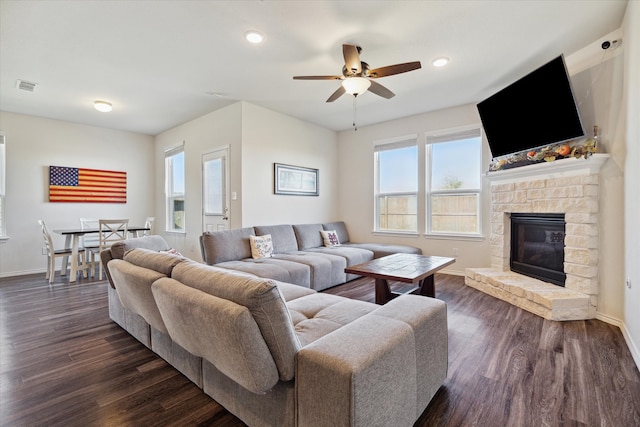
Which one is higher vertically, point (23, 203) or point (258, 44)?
point (258, 44)

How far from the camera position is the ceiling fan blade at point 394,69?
2.56 metres

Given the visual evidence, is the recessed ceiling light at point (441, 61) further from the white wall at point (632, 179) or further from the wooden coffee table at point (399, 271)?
the wooden coffee table at point (399, 271)

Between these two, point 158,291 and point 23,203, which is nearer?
point 158,291

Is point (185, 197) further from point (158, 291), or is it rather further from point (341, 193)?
point (158, 291)

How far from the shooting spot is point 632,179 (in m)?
2.35

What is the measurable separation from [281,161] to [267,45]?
7.25 ft

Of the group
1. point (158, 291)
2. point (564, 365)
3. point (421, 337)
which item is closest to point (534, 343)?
point (564, 365)

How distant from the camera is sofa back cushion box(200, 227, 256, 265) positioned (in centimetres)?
361

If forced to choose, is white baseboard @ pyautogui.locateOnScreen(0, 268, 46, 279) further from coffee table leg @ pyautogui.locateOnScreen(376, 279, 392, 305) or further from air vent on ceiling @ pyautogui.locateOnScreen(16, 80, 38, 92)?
coffee table leg @ pyautogui.locateOnScreen(376, 279, 392, 305)

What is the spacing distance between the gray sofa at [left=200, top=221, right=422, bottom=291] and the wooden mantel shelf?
178 cm

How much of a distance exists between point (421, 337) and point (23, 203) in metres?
6.56

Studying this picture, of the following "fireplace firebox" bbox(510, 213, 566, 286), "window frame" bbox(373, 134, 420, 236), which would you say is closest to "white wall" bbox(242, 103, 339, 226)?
"window frame" bbox(373, 134, 420, 236)

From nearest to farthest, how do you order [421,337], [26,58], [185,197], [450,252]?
[421,337], [26,58], [450,252], [185,197]

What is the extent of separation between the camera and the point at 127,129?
5.93m
